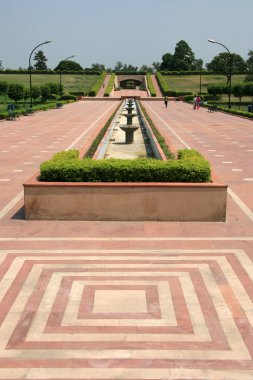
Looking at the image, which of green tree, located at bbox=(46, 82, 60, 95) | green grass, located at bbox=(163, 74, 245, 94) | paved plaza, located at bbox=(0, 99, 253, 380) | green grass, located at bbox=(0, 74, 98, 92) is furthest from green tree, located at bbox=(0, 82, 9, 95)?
paved plaza, located at bbox=(0, 99, 253, 380)

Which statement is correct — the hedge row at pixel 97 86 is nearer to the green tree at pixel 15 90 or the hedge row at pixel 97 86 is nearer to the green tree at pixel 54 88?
the green tree at pixel 54 88

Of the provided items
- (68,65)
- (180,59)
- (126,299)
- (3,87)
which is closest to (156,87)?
(3,87)

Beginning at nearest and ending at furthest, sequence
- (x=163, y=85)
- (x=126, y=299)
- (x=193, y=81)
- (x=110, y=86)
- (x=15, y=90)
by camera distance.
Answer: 1. (x=126, y=299)
2. (x=15, y=90)
3. (x=163, y=85)
4. (x=110, y=86)
5. (x=193, y=81)

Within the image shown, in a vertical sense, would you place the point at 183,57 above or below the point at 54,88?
above

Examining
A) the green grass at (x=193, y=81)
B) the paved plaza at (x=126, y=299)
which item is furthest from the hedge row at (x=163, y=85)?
the paved plaza at (x=126, y=299)

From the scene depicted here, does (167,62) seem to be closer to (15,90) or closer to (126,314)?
(15,90)

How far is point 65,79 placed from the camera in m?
90.4

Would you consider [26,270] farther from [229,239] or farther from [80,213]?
[229,239]

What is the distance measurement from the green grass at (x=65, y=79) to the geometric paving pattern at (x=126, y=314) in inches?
3013

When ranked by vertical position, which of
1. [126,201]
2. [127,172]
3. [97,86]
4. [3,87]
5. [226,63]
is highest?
[226,63]

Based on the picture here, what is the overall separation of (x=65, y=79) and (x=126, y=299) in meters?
90.0

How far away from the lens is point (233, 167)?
40.8ft

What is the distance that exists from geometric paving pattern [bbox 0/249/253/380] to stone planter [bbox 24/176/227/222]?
4.60ft

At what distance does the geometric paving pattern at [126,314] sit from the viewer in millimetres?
3730
